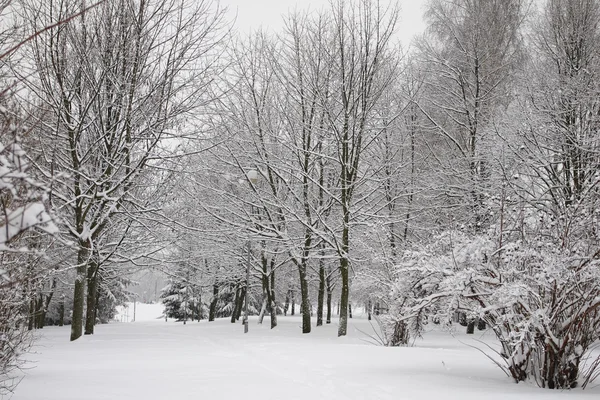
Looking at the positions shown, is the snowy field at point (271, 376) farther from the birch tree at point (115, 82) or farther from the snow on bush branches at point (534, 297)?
the birch tree at point (115, 82)

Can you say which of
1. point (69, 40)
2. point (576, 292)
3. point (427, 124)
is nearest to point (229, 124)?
point (69, 40)

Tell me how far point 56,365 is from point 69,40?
765 cm

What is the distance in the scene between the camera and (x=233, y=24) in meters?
12.4

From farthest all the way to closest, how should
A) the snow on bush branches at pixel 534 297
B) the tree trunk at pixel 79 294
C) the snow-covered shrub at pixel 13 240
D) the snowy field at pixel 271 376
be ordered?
the tree trunk at pixel 79 294
the snow on bush branches at pixel 534 297
the snowy field at pixel 271 376
the snow-covered shrub at pixel 13 240

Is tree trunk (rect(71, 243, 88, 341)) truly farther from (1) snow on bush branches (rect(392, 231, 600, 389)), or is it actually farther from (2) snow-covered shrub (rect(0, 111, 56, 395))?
(1) snow on bush branches (rect(392, 231, 600, 389))

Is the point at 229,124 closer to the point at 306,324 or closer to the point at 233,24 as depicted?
the point at 233,24

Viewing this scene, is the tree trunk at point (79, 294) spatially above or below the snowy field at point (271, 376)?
above

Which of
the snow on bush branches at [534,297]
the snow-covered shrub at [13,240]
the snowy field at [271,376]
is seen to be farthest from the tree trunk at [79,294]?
the snow on bush branches at [534,297]

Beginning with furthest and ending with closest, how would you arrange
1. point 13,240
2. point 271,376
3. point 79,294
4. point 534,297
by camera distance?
point 79,294 → point 271,376 → point 534,297 → point 13,240

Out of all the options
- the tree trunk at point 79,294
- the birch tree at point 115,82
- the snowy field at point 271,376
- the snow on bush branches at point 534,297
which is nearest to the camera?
the snowy field at point 271,376

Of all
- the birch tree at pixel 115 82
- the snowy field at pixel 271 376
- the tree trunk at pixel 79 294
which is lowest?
the snowy field at pixel 271 376

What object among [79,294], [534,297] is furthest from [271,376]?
[79,294]

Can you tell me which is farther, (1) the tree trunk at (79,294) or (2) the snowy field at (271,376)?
(1) the tree trunk at (79,294)

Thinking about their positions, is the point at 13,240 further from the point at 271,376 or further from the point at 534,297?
the point at 534,297
